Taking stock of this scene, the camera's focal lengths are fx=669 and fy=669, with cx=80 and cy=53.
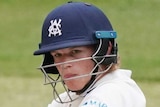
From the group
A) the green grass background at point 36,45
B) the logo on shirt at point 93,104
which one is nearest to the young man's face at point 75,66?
the logo on shirt at point 93,104

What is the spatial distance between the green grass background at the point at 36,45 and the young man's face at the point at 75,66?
4.72 m

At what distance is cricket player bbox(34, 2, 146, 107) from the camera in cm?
278

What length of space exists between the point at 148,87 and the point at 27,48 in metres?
3.76

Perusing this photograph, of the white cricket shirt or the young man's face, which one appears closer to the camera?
the white cricket shirt

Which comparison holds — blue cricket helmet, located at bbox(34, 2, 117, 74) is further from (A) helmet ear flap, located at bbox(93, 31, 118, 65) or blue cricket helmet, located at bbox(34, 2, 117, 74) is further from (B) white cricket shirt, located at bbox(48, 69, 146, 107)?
(B) white cricket shirt, located at bbox(48, 69, 146, 107)

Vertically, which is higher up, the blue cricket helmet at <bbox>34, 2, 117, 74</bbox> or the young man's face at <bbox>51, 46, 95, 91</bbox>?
the blue cricket helmet at <bbox>34, 2, 117, 74</bbox>

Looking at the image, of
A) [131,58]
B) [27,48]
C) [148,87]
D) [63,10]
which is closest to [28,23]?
[27,48]

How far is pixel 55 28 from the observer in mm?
2832

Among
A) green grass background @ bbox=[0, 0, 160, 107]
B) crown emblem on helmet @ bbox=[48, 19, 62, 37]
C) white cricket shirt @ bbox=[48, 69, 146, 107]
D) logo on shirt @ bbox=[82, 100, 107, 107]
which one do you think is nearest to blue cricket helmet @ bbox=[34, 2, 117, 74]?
crown emblem on helmet @ bbox=[48, 19, 62, 37]

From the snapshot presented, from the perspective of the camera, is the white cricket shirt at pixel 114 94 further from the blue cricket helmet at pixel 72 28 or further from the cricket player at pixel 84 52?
the blue cricket helmet at pixel 72 28

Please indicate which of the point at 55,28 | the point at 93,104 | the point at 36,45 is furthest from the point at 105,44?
the point at 36,45

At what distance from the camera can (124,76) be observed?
9.39 feet

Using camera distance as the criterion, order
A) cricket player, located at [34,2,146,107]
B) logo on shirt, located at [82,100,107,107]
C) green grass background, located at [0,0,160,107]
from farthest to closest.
→ 1. green grass background, located at [0,0,160,107]
2. cricket player, located at [34,2,146,107]
3. logo on shirt, located at [82,100,107,107]

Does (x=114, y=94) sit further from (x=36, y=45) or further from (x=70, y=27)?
(x=36, y=45)
